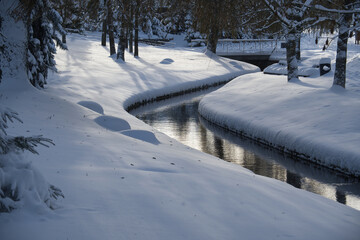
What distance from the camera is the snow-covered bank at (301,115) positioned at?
12438 millimetres

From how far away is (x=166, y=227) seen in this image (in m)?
5.24

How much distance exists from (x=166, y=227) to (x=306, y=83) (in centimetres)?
1618

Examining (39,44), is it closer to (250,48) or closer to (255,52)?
(255,52)

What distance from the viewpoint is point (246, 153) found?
1390 centimetres

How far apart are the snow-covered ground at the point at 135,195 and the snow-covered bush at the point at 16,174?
6 centimetres

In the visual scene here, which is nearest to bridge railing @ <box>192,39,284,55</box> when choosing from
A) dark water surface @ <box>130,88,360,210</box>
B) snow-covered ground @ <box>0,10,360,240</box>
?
dark water surface @ <box>130,88,360,210</box>

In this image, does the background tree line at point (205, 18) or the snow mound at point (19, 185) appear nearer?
the snow mound at point (19, 185)

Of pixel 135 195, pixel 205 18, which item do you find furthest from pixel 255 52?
pixel 135 195

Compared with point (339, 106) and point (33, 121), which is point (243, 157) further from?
point (33, 121)

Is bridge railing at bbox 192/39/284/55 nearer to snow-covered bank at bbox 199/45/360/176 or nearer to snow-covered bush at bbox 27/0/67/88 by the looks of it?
snow-covered bank at bbox 199/45/360/176

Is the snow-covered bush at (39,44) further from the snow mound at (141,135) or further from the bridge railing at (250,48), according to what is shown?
the bridge railing at (250,48)

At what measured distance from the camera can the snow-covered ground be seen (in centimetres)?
494

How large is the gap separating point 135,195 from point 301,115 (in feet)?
34.3

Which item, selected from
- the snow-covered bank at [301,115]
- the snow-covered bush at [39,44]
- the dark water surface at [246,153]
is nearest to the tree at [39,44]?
the snow-covered bush at [39,44]
